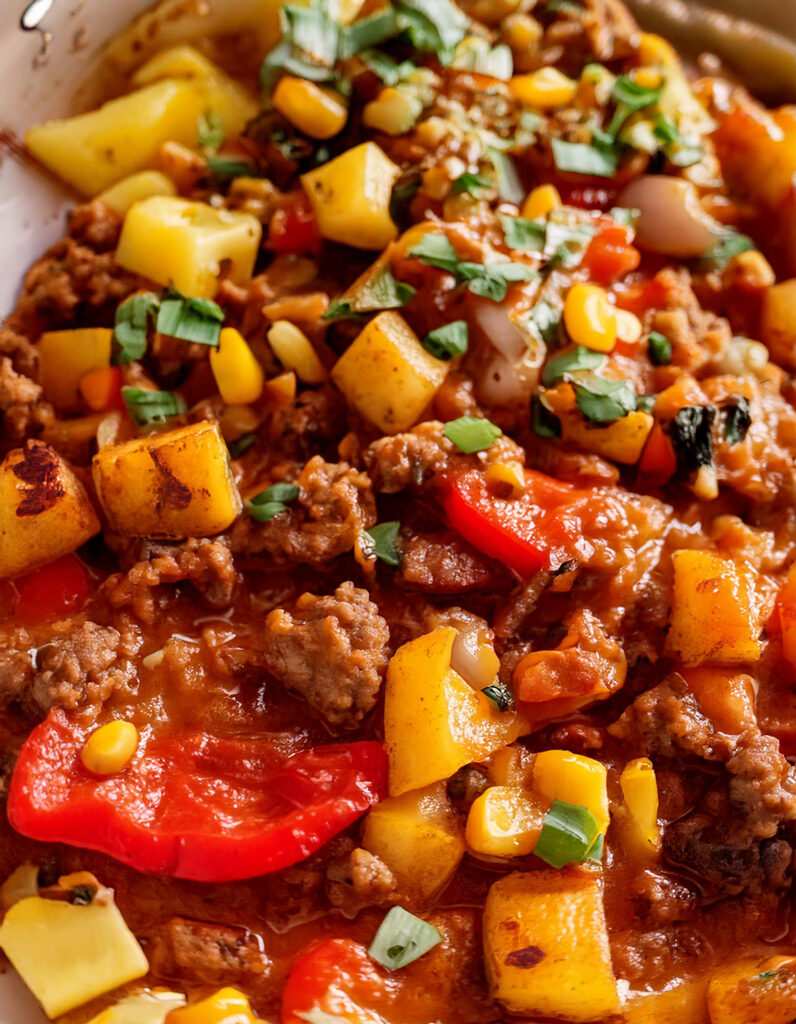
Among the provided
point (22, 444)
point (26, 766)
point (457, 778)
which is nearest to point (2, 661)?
point (26, 766)

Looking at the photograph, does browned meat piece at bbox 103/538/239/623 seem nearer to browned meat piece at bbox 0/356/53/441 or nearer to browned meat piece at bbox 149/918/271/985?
browned meat piece at bbox 0/356/53/441

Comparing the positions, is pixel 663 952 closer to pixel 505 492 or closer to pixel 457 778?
pixel 457 778

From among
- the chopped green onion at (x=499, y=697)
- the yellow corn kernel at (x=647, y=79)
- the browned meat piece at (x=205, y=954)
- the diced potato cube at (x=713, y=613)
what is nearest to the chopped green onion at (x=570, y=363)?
the diced potato cube at (x=713, y=613)

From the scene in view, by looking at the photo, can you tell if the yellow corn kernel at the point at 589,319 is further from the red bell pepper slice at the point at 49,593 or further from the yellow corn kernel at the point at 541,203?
the red bell pepper slice at the point at 49,593

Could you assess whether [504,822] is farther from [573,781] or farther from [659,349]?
[659,349]

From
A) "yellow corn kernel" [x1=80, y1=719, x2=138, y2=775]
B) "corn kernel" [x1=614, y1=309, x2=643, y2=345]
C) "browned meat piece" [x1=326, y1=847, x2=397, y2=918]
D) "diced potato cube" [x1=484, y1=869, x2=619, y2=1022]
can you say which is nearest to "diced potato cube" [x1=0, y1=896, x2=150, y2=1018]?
"yellow corn kernel" [x1=80, y1=719, x2=138, y2=775]

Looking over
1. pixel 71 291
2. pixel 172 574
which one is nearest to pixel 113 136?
pixel 71 291

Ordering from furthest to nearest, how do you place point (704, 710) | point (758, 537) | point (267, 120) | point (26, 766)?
point (267, 120)
point (758, 537)
point (704, 710)
point (26, 766)
